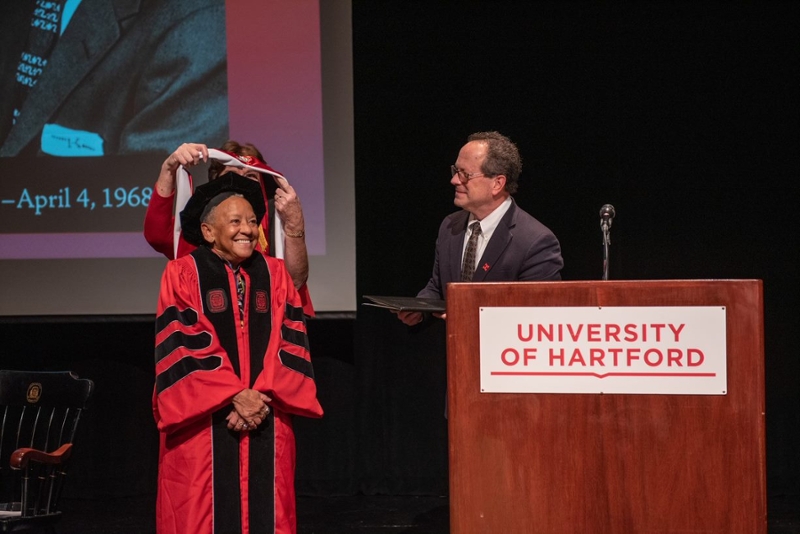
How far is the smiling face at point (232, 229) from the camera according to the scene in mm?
2662

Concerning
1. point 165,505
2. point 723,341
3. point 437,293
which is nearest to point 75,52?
point 437,293

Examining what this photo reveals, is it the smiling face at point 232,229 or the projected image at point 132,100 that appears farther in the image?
the projected image at point 132,100

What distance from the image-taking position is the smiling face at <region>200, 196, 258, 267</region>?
8.73 ft

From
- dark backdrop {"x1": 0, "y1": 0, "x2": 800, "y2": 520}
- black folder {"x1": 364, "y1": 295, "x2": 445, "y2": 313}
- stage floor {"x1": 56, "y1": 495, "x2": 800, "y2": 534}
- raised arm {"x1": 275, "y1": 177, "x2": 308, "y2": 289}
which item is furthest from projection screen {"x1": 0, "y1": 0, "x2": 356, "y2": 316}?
black folder {"x1": 364, "y1": 295, "x2": 445, "y2": 313}

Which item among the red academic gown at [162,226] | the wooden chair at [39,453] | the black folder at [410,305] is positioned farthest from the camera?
the wooden chair at [39,453]

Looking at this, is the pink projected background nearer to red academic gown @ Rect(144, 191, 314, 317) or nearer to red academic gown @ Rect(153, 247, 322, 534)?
red academic gown @ Rect(144, 191, 314, 317)

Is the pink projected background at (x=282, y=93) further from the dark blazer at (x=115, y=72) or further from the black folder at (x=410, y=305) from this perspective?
the black folder at (x=410, y=305)

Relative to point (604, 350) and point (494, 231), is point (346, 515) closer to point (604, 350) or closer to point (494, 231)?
point (494, 231)

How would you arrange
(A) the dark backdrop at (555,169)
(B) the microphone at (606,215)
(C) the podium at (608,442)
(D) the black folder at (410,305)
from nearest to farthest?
(C) the podium at (608,442), (D) the black folder at (410,305), (B) the microphone at (606,215), (A) the dark backdrop at (555,169)

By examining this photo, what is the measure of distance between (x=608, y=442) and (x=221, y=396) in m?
1.12

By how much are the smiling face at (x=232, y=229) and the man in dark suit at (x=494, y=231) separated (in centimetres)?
74

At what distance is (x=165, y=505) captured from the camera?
101 inches

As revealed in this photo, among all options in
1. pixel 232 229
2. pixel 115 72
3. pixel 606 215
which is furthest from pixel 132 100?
pixel 606 215

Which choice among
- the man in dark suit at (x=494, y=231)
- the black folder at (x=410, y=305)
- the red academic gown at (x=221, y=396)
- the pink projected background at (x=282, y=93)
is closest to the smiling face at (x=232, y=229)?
the red academic gown at (x=221, y=396)
